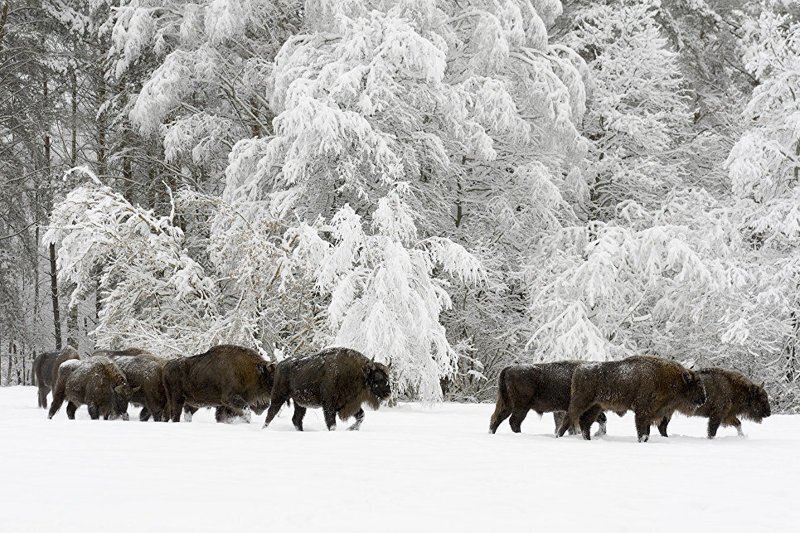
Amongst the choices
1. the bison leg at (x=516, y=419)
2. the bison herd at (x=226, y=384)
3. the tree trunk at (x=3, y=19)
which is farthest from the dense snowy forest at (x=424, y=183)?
the bison leg at (x=516, y=419)

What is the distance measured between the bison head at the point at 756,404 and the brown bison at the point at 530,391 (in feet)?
6.25

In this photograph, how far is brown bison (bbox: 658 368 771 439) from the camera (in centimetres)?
1057

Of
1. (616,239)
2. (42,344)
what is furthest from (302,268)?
(42,344)

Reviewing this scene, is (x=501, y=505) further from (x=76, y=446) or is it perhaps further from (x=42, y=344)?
(x=42, y=344)

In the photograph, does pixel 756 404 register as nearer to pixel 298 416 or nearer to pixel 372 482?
pixel 298 416

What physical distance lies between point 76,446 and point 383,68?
13231 millimetres

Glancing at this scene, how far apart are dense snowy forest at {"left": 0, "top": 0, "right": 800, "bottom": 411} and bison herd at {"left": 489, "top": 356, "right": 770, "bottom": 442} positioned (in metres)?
5.25

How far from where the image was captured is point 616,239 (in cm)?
2055

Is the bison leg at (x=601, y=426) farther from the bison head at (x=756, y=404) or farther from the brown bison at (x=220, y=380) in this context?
the brown bison at (x=220, y=380)

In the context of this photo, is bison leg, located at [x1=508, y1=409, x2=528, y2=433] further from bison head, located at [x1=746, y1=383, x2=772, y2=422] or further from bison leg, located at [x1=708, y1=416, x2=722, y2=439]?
bison head, located at [x1=746, y1=383, x2=772, y2=422]

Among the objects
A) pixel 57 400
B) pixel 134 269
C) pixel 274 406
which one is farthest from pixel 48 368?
pixel 274 406

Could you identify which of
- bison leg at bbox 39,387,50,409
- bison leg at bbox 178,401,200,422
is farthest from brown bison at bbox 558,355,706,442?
bison leg at bbox 39,387,50,409

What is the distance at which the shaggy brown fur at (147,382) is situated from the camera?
36.3 feet

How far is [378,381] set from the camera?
32.8ft
